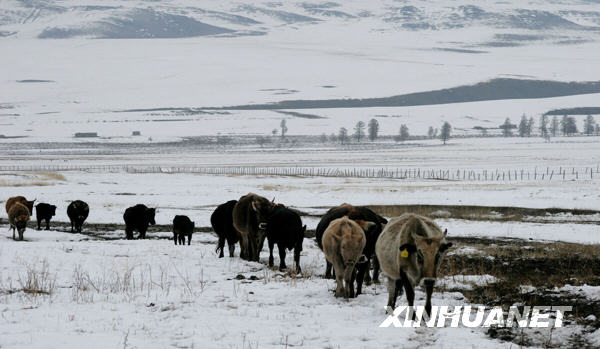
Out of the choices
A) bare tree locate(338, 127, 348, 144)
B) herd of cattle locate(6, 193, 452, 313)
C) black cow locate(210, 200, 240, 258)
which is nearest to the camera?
herd of cattle locate(6, 193, 452, 313)

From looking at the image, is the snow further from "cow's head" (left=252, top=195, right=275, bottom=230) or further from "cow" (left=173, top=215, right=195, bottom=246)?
"cow" (left=173, top=215, right=195, bottom=246)

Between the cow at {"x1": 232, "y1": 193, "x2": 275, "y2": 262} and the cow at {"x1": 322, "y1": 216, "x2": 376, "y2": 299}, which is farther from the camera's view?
the cow at {"x1": 232, "y1": 193, "x2": 275, "y2": 262}

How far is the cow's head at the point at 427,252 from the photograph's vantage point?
30.8 feet

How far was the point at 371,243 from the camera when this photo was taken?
13.7 m

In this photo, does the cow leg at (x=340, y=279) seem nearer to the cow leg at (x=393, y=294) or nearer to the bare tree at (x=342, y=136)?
the cow leg at (x=393, y=294)

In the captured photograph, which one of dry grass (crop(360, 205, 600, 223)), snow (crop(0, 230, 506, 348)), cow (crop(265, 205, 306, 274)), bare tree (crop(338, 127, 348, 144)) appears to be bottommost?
dry grass (crop(360, 205, 600, 223))

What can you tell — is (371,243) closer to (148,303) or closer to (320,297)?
(320,297)

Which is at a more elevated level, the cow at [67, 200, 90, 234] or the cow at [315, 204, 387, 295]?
the cow at [315, 204, 387, 295]

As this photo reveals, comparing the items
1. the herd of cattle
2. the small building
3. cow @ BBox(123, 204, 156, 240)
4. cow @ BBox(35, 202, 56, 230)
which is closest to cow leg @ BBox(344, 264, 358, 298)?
the herd of cattle

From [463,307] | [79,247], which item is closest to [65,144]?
[79,247]

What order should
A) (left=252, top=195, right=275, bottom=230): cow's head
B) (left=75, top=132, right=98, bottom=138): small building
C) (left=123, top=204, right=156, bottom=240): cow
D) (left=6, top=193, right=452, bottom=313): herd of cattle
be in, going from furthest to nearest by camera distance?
(left=75, top=132, right=98, bottom=138): small building < (left=123, top=204, right=156, bottom=240): cow < (left=252, top=195, right=275, bottom=230): cow's head < (left=6, top=193, right=452, bottom=313): herd of cattle

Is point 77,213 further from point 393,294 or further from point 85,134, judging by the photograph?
point 85,134

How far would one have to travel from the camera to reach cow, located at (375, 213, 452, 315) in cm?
945

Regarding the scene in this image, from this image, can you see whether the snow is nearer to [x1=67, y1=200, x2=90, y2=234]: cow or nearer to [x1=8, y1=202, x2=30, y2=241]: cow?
[x1=8, y1=202, x2=30, y2=241]: cow
